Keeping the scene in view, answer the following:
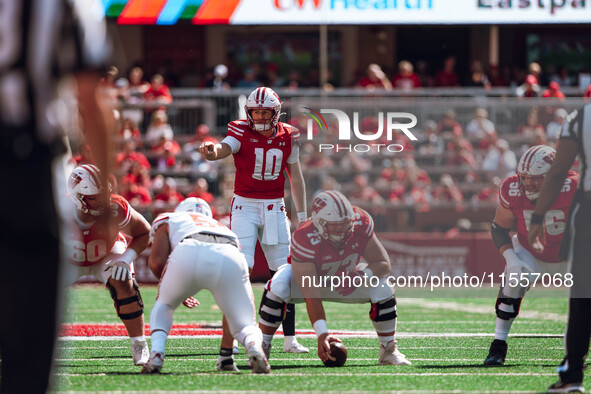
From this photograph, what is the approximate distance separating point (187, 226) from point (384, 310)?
139cm

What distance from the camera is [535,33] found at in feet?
73.5

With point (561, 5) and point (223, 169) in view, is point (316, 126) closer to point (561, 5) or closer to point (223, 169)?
point (223, 169)

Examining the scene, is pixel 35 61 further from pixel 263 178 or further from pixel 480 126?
pixel 480 126

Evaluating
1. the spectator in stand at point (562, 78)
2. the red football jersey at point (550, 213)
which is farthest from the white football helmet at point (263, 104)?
the spectator in stand at point (562, 78)

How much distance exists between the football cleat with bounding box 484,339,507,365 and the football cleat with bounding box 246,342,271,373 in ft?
5.54

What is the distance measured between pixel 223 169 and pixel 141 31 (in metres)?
6.26

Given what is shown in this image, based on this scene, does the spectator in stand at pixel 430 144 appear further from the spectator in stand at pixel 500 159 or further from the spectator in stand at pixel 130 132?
the spectator in stand at pixel 130 132

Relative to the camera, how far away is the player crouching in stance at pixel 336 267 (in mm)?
6602

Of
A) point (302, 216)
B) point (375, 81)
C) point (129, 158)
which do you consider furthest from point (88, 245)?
point (375, 81)

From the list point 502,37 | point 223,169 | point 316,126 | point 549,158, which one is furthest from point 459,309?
point 502,37

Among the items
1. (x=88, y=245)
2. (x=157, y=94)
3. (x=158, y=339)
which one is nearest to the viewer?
(x=158, y=339)

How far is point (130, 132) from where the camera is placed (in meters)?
17.1

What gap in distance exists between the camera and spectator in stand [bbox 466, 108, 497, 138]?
650 inches

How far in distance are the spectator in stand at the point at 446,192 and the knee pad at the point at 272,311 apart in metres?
9.37
